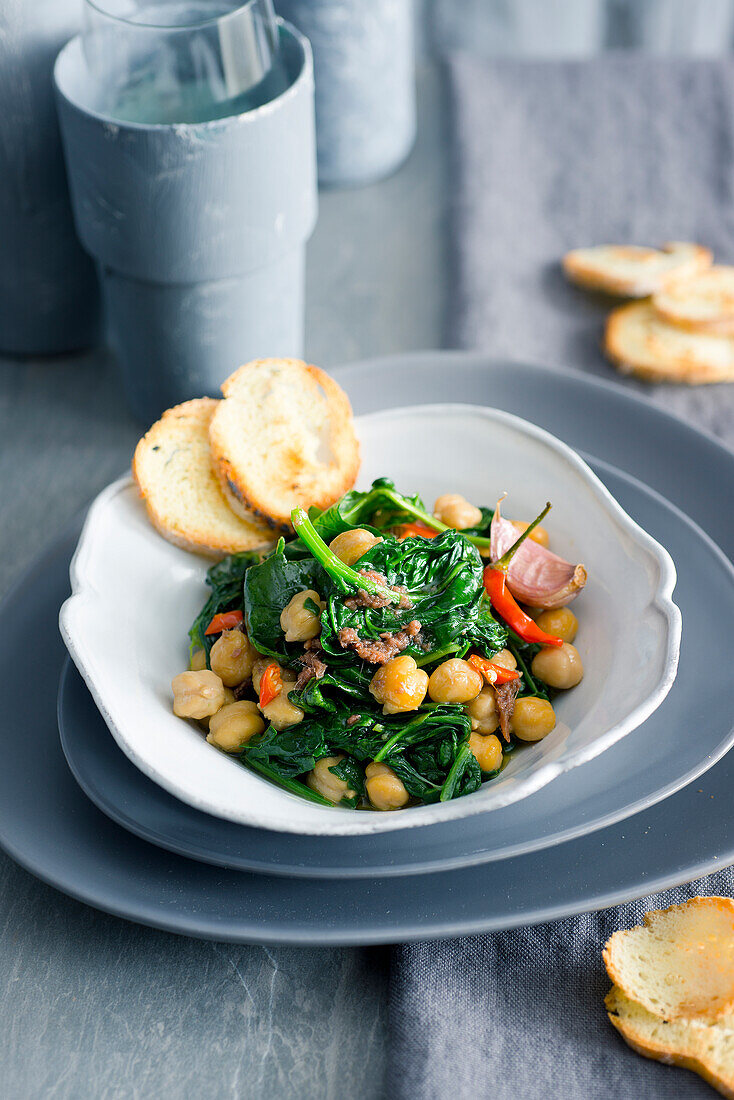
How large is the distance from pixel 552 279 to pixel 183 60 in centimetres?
148

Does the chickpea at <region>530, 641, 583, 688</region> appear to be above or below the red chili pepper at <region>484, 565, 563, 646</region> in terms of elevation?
below

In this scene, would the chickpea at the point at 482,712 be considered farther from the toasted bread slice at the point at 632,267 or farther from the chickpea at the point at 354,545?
the toasted bread slice at the point at 632,267

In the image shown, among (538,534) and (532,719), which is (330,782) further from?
(538,534)

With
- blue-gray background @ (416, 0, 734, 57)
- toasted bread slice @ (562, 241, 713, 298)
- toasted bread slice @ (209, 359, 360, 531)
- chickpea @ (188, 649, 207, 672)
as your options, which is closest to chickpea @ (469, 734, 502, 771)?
chickpea @ (188, 649, 207, 672)

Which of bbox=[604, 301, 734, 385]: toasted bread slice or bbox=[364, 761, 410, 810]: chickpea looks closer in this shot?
bbox=[364, 761, 410, 810]: chickpea

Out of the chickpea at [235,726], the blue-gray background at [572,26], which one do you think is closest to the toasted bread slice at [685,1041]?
the chickpea at [235,726]

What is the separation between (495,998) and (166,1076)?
0.58 meters

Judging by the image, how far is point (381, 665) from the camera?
1949 millimetres

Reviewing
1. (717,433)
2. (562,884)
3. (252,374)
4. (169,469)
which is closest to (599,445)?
(717,433)

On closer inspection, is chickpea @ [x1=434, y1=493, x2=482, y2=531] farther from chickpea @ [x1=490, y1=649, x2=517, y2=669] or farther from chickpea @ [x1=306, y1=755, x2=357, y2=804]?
chickpea @ [x1=306, y1=755, x2=357, y2=804]

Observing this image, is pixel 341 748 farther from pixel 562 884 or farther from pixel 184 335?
pixel 184 335

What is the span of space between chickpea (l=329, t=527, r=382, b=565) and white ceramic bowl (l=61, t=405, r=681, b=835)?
1.37 ft

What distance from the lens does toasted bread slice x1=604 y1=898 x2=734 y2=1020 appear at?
69.7 inches

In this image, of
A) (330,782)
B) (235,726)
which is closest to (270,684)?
(235,726)
